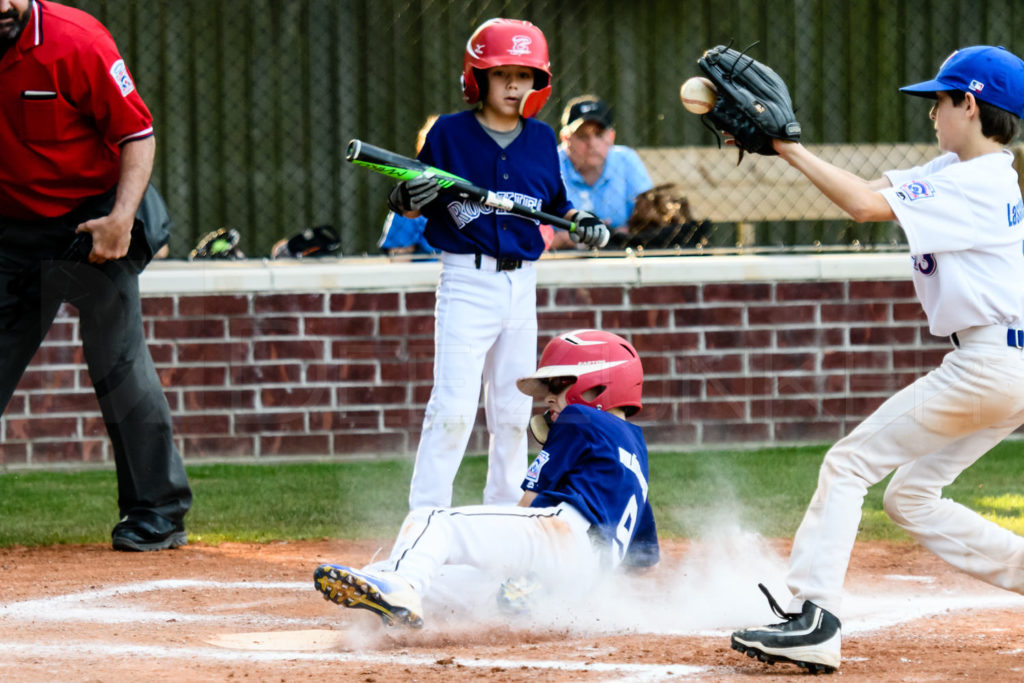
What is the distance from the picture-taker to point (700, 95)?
156 inches

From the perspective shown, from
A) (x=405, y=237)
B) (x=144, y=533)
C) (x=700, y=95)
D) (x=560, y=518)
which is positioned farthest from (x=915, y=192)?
(x=405, y=237)

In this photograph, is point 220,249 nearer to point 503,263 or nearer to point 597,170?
point 597,170

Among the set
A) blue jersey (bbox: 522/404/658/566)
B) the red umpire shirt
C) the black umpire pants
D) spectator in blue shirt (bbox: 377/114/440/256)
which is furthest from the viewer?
spectator in blue shirt (bbox: 377/114/440/256)

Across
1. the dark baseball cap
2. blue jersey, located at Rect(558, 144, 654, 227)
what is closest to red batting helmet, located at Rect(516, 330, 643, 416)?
blue jersey, located at Rect(558, 144, 654, 227)

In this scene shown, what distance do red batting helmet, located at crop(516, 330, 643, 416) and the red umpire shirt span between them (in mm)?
1889

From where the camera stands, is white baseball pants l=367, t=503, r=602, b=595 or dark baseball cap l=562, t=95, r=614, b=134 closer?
white baseball pants l=367, t=503, r=602, b=595

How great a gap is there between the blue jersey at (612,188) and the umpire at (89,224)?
11.0 ft

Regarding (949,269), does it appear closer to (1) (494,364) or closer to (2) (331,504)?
(1) (494,364)

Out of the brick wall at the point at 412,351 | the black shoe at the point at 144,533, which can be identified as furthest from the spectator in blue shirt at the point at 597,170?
the black shoe at the point at 144,533

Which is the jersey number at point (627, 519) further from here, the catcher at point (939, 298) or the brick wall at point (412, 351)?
the brick wall at point (412, 351)

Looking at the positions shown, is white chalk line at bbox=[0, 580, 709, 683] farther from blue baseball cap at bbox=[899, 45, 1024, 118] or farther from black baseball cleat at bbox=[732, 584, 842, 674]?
blue baseball cap at bbox=[899, 45, 1024, 118]

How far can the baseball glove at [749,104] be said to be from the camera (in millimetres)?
3848

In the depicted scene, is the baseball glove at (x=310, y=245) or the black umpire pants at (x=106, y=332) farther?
the baseball glove at (x=310, y=245)

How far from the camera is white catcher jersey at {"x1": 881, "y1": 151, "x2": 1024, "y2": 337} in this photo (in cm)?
383
